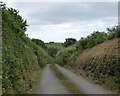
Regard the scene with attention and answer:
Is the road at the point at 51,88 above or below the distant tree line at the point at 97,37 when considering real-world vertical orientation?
below

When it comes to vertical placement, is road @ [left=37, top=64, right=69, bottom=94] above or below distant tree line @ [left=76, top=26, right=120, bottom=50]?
below

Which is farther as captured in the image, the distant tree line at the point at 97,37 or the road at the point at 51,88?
the distant tree line at the point at 97,37

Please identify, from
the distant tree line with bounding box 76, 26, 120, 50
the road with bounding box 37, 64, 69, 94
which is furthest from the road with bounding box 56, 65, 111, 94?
the distant tree line with bounding box 76, 26, 120, 50

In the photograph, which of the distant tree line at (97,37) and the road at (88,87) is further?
the distant tree line at (97,37)

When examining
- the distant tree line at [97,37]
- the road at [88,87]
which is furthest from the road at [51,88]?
the distant tree line at [97,37]

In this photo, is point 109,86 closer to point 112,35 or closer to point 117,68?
point 117,68

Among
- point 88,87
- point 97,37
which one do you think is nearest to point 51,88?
point 88,87

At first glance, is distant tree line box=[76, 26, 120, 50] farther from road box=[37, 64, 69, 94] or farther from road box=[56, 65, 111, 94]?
road box=[37, 64, 69, 94]

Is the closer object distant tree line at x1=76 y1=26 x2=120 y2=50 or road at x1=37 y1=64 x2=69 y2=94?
road at x1=37 y1=64 x2=69 y2=94

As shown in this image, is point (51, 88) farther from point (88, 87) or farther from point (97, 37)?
point (97, 37)

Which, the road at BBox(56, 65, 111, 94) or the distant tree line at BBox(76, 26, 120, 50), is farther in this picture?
the distant tree line at BBox(76, 26, 120, 50)

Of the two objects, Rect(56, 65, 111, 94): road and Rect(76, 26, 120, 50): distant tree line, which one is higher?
Rect(76, 26, 120, 50): distant tree line

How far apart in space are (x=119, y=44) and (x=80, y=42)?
1121 inches

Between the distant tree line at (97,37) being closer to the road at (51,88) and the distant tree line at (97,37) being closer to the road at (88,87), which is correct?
the road at (88,87)
